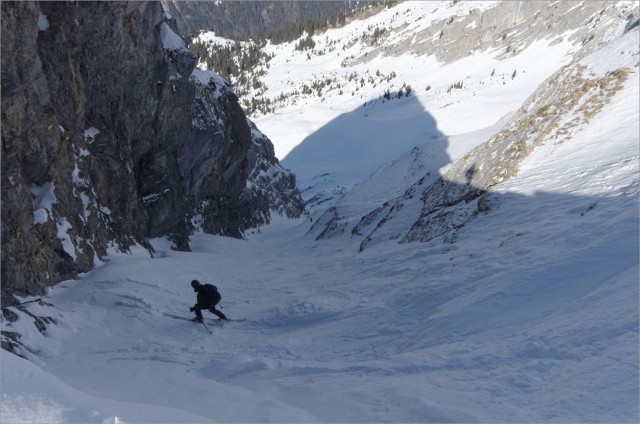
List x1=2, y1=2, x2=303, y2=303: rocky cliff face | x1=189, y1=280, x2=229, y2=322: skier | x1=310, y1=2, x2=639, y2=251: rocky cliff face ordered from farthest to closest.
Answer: x1=310, y1=2, x2=639, y2=251: rocky cliff face
x1=2, y1=2, x2=303, y2=303: rocky cliff face
x1=189, y1=280, x2=229, y2=322: skier

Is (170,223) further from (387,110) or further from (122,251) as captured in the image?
(387,110)

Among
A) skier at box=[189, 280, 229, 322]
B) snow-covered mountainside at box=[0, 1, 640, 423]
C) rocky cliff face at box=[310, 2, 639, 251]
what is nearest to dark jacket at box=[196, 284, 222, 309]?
skier at box=[189, 280, 229, 322]

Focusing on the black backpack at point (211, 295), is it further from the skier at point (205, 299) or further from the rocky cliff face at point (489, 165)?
the rocky cliff face at point (489, 165)

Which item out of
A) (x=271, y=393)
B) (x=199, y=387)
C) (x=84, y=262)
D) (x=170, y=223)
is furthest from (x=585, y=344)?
(x=170, y=223)

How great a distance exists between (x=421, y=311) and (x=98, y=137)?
14.8m

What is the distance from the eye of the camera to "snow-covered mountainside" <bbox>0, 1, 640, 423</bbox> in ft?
19.5

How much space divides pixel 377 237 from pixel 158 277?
8.19m

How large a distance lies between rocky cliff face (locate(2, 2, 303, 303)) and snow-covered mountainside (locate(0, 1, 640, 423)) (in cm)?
131

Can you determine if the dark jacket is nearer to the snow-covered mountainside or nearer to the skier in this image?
the skier

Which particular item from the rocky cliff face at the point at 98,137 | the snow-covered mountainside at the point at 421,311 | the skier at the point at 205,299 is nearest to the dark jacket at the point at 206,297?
the skier at the point at 205,299

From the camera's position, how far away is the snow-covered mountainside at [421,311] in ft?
19.5

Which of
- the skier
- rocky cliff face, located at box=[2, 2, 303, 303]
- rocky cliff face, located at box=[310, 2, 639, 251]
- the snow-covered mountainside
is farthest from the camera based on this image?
rocky cliff face, located at box=[310, 2, 639, 251]

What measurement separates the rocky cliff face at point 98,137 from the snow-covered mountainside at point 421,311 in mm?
1306

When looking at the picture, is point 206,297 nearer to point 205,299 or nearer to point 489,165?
point 205,299
